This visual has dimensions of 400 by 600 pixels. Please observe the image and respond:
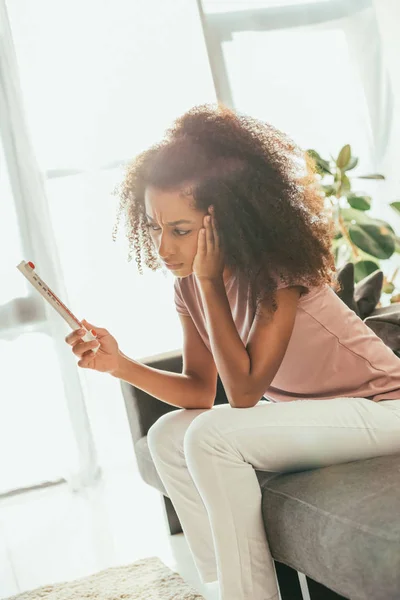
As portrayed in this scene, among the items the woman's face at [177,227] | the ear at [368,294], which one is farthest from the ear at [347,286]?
the woman's face at [177,227]

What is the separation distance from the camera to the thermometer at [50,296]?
4.80 feet

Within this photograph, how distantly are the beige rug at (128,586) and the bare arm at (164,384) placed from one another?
0.43m

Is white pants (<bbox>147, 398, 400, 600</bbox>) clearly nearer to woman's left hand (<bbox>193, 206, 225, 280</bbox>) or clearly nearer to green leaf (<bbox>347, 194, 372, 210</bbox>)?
woman's left hand (<bbox>193, 206, 225, 280</bbox>)

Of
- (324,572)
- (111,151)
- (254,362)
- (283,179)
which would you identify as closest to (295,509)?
(324,572)

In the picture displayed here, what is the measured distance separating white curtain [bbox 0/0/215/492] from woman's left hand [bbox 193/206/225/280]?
1997mm

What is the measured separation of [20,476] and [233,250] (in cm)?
233

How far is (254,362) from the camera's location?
1.49 m

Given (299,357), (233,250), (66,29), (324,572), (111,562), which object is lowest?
(111,562)

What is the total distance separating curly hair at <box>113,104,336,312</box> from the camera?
5.05ft

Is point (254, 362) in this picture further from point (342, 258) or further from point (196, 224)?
point (342, 258)

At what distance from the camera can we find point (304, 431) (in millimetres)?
1399

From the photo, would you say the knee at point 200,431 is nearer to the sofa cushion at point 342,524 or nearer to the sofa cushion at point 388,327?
the sofa cushion at point 342,524

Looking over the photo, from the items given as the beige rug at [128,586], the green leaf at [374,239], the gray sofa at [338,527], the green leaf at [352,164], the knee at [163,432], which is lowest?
the beige rug at [128,586]

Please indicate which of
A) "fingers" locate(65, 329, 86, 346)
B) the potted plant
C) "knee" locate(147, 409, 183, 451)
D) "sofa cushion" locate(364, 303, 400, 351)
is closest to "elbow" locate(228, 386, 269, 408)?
"knee" locate(147, 409, 183, 451)
